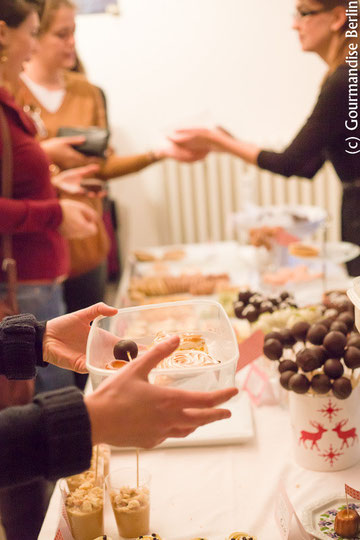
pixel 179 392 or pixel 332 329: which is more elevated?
pixel 179 392

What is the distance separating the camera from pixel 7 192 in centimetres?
162

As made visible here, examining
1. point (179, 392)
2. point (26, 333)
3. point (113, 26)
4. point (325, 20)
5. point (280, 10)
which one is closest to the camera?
point (179, 392)

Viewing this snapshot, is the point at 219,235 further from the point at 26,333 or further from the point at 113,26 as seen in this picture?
the point at 26,333

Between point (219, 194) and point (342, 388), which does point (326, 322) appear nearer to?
point (342, 388)

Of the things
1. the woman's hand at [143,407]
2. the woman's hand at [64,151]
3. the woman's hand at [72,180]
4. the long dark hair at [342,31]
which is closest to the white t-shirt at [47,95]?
the woman's hand at [64,151]

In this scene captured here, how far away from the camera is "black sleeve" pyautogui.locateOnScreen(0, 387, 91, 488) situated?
0.65 m

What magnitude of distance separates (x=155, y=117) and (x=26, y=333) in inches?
132

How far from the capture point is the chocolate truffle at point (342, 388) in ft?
3.39

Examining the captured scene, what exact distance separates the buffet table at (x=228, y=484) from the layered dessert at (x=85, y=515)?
4 centimetres

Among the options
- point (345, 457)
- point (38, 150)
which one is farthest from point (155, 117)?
point (345, 457)

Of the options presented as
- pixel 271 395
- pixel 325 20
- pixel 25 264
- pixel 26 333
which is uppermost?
pixel 325 20

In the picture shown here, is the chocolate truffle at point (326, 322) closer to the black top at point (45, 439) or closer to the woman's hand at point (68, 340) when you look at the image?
the woman's hand at point (68, 340)

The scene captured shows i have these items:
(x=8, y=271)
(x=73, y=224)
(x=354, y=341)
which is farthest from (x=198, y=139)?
(x=354, y=341)

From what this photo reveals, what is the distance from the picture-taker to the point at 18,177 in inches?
65.0
